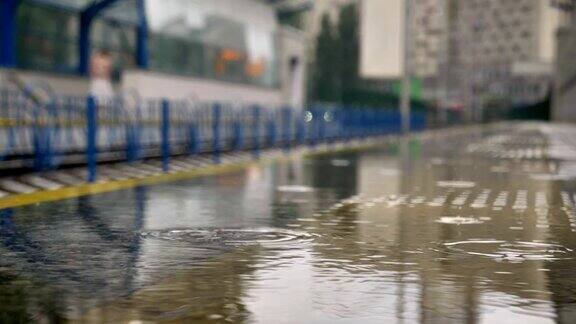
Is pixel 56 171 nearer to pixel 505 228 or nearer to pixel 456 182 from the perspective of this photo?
pixel 456 182

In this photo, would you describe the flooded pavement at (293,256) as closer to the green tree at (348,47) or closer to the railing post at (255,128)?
the railing post at (255,128)

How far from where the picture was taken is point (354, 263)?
33.2ft

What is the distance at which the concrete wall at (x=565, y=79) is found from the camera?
350 ft

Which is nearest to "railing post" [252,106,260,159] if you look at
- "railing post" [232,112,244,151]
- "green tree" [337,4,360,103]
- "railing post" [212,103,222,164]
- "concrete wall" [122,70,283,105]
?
"railing post" [232,112,244,151]

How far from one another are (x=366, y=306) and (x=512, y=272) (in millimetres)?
2207

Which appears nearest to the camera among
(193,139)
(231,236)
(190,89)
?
(231,236)

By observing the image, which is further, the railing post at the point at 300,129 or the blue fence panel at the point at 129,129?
the railing post at the point at 300,129

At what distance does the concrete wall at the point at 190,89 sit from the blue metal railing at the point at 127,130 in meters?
4.97

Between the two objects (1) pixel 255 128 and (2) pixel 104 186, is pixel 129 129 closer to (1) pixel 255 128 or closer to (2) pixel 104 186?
(2) pixel 104 186

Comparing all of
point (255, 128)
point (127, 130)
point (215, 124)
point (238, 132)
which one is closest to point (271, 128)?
point (255, 128)

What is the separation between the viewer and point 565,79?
12244 cm

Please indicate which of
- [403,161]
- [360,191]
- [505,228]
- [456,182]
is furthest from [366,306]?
[403,161]

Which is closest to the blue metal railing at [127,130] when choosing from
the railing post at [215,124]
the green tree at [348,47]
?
the railing post at [215,124]

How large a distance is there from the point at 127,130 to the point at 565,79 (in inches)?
4025
